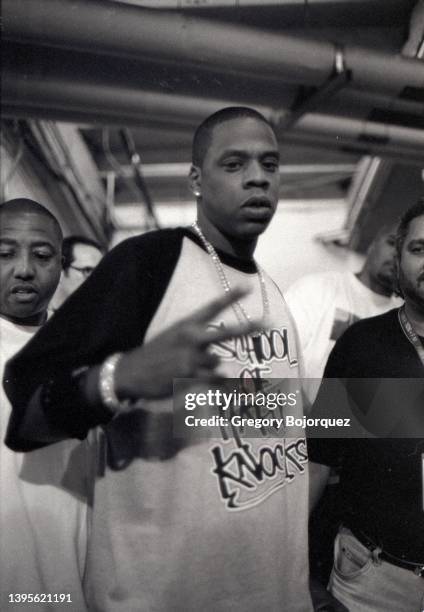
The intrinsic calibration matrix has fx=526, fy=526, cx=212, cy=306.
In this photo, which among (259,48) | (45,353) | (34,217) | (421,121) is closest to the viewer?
(45,353)

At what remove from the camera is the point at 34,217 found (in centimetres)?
85

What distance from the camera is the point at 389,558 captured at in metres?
0.89

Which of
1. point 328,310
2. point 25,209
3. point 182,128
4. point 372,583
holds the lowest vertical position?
point 372,583

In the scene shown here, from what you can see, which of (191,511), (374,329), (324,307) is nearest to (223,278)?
(191,511)

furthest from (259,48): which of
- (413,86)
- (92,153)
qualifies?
(92,153)

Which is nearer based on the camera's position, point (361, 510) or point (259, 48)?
point (361, 510)

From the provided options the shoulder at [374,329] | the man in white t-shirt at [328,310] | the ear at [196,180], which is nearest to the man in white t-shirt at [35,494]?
the ear at [196,180]

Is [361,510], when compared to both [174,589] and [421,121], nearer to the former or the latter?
[174,589]

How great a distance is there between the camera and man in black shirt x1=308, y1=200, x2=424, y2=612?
88 cm

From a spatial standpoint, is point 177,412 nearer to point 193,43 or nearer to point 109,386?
point 109,386

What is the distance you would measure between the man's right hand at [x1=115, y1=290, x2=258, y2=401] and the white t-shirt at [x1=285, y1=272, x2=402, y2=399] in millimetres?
569

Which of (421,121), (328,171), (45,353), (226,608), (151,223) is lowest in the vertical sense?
(226,608)

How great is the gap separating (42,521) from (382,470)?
56cm

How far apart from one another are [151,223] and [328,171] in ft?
2.33
